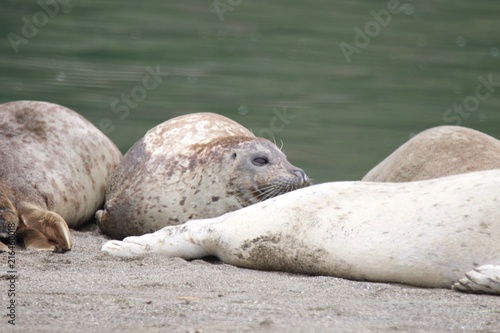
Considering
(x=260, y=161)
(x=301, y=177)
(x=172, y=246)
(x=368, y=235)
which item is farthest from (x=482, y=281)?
(x=260, y=161)

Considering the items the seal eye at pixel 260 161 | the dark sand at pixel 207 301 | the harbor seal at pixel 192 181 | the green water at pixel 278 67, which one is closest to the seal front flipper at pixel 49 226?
the dark sand at pixel 207 301

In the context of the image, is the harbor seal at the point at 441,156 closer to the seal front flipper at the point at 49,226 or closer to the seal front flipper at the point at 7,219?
the seal front flipper at the point at 49,226

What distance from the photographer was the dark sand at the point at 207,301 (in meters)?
3.48

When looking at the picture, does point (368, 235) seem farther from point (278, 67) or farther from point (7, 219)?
point (278, 67)

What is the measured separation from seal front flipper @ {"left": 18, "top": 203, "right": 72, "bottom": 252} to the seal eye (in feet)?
3.92

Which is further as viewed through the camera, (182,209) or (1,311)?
(182,209)

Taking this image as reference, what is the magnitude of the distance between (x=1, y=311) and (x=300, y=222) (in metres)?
1.69

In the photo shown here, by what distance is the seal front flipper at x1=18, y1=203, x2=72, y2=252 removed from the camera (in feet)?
16.4

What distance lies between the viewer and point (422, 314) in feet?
12.6

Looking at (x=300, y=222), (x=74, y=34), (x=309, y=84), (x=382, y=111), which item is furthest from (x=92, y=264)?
(x=74, y=34)

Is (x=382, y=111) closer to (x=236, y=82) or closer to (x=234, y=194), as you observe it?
(x=236, y=82)

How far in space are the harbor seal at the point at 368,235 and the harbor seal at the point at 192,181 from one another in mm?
591

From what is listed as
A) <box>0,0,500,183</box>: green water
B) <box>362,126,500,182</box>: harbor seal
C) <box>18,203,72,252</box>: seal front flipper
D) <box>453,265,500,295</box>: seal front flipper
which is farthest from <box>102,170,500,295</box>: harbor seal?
<box>0,0,500,183</box>: green water

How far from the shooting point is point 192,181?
5824mm
